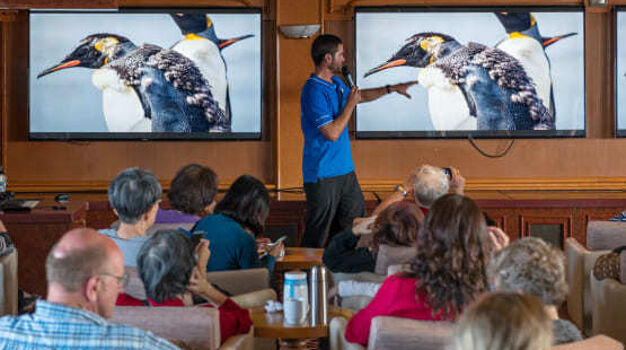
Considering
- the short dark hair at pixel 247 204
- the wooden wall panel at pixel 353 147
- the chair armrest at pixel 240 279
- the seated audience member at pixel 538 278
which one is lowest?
the chair armrest at pixel 240 279

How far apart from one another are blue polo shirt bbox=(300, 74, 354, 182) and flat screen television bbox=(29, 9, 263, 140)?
140 centimetres

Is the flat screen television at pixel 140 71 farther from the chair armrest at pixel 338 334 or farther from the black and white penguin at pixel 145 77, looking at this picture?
the chair armrest at pixel 338 334

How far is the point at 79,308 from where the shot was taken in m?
2.20

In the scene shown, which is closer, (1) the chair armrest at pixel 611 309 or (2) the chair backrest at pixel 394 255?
(2) the chair backrest at pixel 394 255

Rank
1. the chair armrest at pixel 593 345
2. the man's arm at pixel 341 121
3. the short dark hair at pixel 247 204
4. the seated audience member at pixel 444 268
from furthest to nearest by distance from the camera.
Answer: the man's arm at pixel 341 121, the short dark hair at pixel 247 204, the seated audience member at pixel 444 268, the chair armrest at pixel 593 345

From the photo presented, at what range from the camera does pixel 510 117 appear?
7.23m

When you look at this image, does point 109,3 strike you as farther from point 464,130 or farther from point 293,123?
point 464,130

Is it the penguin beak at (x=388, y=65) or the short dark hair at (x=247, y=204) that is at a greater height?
the penguin beak at (x=388, y=65)

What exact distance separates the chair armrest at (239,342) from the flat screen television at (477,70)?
414 cm

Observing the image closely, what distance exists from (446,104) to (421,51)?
460 millimetres

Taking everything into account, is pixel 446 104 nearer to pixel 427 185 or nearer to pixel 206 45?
pixel 206 45

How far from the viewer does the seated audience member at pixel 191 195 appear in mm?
4582

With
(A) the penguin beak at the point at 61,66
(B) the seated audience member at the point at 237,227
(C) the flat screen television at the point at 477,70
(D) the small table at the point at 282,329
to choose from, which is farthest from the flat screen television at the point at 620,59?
(D) the small table at the point at 282,329

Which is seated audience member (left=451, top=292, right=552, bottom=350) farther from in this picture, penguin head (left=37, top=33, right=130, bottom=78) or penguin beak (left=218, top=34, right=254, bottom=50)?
penguin head (left=37, top=33, right=130, bottom=78)
